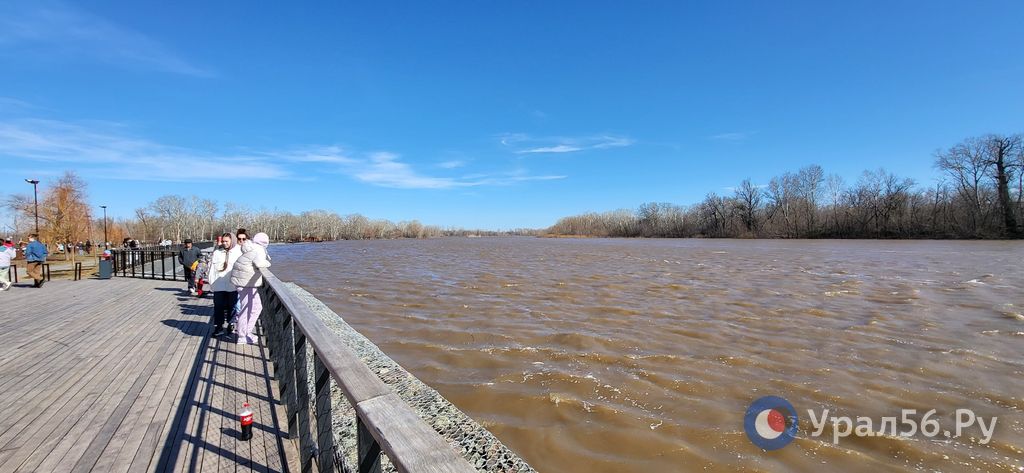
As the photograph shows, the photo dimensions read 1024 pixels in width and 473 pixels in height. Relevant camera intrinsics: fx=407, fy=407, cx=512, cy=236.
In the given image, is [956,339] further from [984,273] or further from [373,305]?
[984,273]

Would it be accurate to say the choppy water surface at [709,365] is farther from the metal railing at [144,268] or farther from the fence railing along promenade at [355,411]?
the metal railing at [144,268]

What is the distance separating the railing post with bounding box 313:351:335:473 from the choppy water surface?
198 cm

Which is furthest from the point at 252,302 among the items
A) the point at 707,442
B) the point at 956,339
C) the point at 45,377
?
the point at 956,339

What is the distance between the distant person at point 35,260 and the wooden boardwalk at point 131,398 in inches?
238

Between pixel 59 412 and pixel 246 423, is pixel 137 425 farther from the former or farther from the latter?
pixel 246 423

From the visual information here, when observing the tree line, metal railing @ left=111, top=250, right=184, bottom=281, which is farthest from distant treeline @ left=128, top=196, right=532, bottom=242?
metal railing @ left=111, top=250, right=184, bottom=281

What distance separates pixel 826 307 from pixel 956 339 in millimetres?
2482

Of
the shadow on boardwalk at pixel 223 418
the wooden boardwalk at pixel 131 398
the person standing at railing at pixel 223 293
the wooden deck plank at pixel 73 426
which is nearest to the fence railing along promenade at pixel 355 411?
the shadow on boardwalk at pixel 223 418

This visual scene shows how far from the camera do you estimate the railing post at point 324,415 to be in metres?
1.92

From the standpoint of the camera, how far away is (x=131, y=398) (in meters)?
3.62

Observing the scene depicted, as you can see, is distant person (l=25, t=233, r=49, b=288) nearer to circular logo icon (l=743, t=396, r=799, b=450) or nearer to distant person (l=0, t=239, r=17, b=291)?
distant person (l=0, t=239, r=17, b=291)

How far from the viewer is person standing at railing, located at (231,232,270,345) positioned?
16.9ft

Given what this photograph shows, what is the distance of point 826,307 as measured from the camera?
8.68m

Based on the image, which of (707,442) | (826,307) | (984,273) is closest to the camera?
(707,442)
